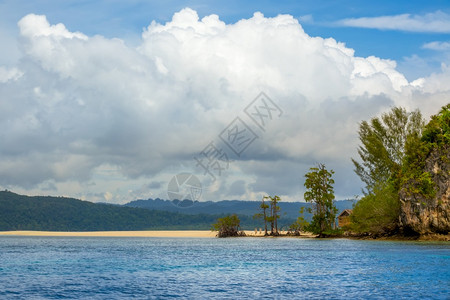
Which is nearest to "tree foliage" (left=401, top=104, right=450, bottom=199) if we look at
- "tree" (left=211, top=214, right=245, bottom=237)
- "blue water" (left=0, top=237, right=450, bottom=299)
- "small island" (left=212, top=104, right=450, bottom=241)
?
"small island" (left=212, top=104, right=450, bottom=241)

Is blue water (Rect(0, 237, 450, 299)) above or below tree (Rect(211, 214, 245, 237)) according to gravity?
below

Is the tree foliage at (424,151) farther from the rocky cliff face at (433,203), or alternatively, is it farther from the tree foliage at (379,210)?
the tree foliage at (379,210)

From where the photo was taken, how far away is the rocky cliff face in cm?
8169

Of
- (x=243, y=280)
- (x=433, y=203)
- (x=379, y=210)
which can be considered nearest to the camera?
(x=243, y=280)

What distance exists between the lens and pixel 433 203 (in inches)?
3275

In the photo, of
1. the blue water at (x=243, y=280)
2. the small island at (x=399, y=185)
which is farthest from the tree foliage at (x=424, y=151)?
the blue water at (x=243, y=280)

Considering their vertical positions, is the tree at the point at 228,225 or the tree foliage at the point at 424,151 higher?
the tree foliage at the point at 424,151

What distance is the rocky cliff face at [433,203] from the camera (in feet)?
268

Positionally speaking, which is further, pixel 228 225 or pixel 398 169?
pixel 228 225

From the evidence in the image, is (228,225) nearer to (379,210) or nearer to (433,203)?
(379,210)

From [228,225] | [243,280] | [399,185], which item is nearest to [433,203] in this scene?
[399,185]

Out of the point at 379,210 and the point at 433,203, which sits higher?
the point at 433,203

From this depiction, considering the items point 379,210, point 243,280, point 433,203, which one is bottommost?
point 243,280

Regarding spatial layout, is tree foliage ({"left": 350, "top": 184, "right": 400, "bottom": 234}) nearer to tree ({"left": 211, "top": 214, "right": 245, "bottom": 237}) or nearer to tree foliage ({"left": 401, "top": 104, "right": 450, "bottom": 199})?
tree foliage ({"left": 401, "top": 104, "right": 450, "bottom": 199})
